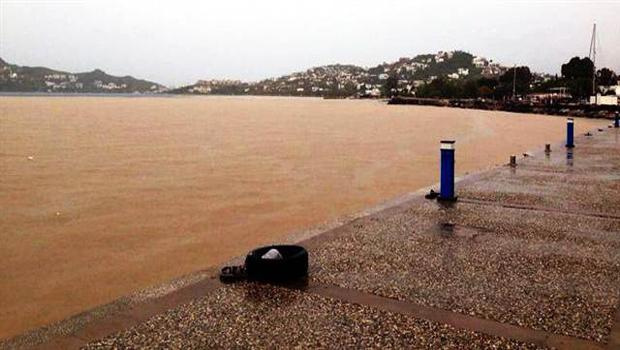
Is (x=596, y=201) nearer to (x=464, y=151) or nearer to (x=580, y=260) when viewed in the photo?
(x=580, y=260)

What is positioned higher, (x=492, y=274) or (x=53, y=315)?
(x=492, y=274)

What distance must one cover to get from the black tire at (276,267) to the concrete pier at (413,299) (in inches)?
6.7

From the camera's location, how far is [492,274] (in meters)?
5.49

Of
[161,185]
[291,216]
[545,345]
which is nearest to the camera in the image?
[545,345]

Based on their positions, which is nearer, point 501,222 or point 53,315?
point 53,315

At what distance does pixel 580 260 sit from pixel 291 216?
19.1 feet

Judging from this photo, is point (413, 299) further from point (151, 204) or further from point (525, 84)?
point (525, 84)

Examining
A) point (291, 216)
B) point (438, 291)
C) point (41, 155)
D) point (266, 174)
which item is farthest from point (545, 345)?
point (41, 155)

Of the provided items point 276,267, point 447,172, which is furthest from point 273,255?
point 447,172

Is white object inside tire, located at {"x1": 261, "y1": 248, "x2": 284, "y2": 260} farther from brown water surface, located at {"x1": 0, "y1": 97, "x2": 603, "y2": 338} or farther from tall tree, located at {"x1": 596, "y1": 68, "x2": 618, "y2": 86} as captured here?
tall tree, located at {"x1": 596, "y1": 68, "x2": 618, "y2": 86}

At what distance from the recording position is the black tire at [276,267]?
526 cm

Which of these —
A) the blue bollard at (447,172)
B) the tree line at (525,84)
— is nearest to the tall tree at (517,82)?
the tree line at (525,84)

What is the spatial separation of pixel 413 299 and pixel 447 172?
4948mm

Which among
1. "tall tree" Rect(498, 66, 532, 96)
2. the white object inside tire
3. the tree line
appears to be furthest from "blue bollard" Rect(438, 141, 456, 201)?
"tall tree" Rect(498, 66, 532, 96)
